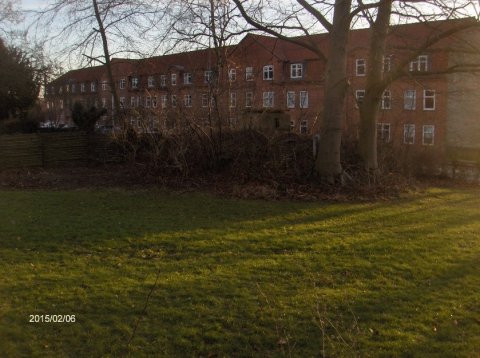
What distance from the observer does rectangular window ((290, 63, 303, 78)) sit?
52000mm

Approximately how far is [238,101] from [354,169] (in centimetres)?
446

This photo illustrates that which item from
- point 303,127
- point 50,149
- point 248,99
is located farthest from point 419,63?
point 50,149

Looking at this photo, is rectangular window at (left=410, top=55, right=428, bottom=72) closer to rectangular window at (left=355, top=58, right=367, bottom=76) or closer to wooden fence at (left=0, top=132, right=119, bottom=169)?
rectangular window at (left=355, top=58, right=367, bottom=76)

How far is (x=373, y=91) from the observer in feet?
49.4

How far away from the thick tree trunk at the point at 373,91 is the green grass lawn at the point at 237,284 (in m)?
5.08

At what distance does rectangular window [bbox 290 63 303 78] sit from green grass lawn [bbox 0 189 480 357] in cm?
4294

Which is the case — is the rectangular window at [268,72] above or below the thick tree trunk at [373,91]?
above

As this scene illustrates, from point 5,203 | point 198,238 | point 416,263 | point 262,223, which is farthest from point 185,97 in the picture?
point 416,263

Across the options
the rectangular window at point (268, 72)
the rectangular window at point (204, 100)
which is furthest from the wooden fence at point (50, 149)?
the rectangular window at point (268, 72)

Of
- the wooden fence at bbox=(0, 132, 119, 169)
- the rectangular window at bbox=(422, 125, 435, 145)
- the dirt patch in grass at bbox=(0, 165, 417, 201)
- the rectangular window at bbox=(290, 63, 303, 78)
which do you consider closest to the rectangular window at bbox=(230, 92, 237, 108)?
the dirt patch in grass at bbox=(0, 165, 417, 201)

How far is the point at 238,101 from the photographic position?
55.0 feet

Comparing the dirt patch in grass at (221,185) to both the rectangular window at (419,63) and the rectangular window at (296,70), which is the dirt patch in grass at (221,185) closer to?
the rectangular window at (419,63)

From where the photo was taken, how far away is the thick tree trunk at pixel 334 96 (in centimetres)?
1395

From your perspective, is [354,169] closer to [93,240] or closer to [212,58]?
[212,58]
